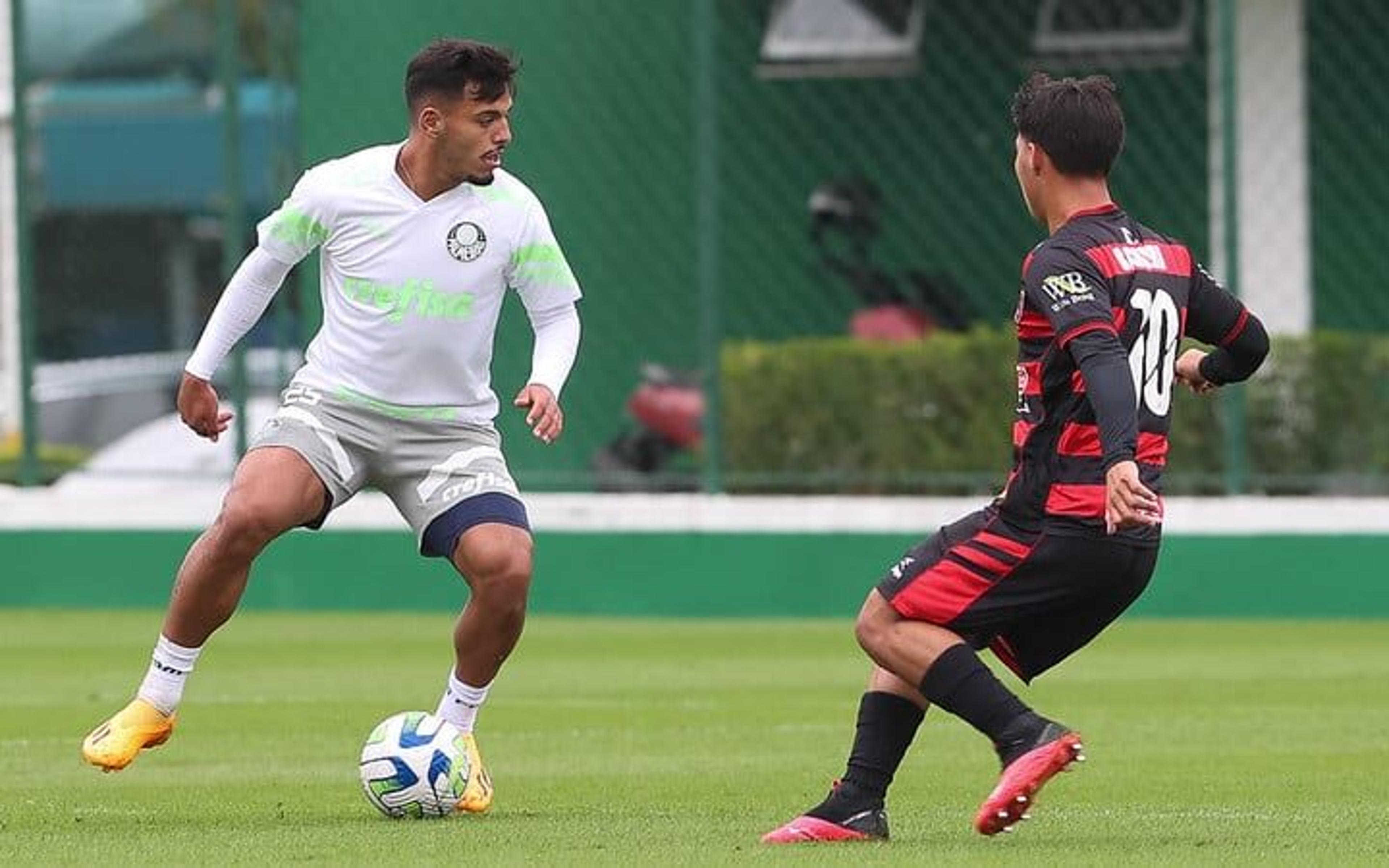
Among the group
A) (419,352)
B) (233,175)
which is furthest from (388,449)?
(233,175)

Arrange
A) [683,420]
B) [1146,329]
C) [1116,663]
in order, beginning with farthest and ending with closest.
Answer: [683,420], [1116,663], [1146,329]

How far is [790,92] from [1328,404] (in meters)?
4.08

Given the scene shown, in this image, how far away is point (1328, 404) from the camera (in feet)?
50.0

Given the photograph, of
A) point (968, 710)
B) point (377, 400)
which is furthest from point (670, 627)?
point (968, 710)

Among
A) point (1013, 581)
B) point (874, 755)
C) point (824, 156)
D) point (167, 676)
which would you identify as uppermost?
point (1013, 581)

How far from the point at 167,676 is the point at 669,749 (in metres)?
2.15

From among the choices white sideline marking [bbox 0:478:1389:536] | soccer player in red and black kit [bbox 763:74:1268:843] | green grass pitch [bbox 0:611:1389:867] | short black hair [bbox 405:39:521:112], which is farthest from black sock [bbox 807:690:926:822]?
white sideline marking [bbox 0:478:1389:536]

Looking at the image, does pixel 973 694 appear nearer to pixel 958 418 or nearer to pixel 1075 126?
pixel 1075 126

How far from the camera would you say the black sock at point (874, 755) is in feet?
24.0

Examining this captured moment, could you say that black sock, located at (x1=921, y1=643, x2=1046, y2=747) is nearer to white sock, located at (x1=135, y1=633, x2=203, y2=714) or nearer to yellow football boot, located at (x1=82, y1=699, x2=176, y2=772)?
yellow football boot, located at (x1=82, y1=699, x2=176, y2=772)

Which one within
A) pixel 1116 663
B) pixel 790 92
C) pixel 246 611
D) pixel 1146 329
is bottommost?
pixel 246 611

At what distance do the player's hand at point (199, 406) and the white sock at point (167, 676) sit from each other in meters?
0.57

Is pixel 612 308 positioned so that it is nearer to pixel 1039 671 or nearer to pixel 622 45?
pixel 622 45

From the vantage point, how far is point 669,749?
32.4 ft
